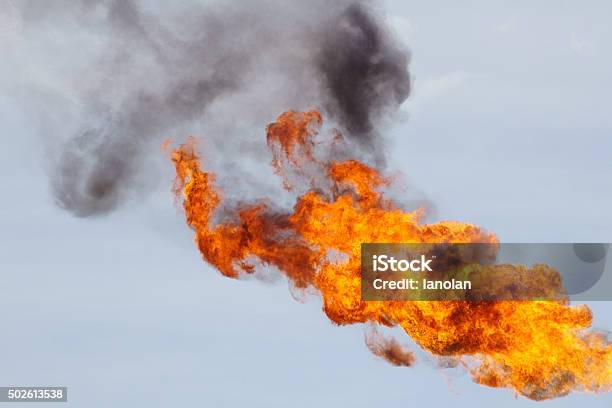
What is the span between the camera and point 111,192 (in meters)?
62.9

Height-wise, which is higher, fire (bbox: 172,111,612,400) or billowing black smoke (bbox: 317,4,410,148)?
billowing black smoke (bbox: 317,4,410,148)

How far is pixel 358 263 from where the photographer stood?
5647cm

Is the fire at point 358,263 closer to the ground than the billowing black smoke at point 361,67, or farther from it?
closer to the ground

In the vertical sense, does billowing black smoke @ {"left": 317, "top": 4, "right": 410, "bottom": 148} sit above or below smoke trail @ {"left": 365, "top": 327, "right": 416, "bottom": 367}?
above

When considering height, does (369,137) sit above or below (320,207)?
above

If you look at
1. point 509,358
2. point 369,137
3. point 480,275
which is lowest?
point 509,358

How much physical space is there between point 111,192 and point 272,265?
10.8 metres

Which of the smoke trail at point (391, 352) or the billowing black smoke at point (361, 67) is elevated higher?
the billowing black smoke at point (361, 67)

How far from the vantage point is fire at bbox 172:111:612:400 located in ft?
183

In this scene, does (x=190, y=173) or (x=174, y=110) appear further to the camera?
(x=174, y=110)

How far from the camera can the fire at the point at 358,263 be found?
183 ft

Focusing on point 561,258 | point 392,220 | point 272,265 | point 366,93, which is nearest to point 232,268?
point 272,265

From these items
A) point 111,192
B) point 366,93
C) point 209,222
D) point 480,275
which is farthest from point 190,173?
point 480,275

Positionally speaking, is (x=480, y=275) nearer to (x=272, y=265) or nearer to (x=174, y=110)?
(x=272, y=265)
